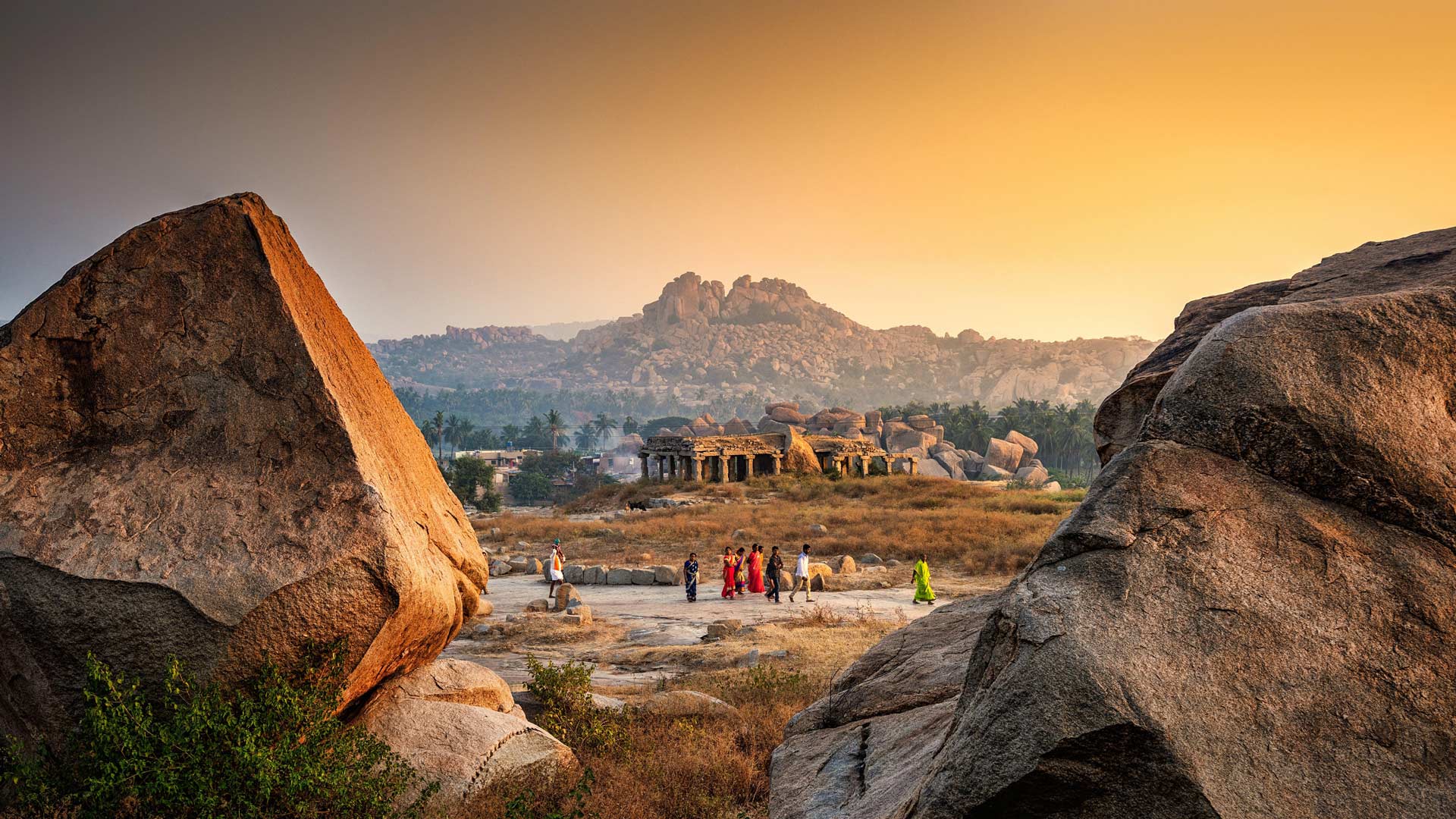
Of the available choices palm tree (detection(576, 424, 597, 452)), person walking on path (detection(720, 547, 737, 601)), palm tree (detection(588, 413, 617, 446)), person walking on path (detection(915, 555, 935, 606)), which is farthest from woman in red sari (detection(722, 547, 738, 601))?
palm tree (detection(576, 424, 597, 452))

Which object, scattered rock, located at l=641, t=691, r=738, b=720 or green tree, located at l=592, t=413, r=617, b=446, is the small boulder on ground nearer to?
scattered rock, located at l=641, t=691, r=738, b=720

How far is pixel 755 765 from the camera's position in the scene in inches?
252

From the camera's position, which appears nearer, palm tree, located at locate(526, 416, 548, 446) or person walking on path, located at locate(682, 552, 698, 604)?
person walking on path, located at locate(682, 552, 698, 604)

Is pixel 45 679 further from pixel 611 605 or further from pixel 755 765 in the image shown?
pixel 611 605

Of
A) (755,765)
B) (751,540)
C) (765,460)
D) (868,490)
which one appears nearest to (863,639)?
(755,765)

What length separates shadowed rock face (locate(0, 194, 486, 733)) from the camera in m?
4.44

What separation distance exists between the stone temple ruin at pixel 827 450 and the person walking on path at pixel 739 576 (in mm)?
20622

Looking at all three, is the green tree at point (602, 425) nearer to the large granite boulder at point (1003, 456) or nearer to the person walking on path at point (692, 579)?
the large granite boulder at point (1003, 456)

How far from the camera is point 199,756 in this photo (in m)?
4.26

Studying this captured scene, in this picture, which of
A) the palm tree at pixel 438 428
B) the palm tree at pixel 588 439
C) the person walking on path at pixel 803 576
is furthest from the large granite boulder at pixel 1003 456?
the palm tree at pixel 588 439

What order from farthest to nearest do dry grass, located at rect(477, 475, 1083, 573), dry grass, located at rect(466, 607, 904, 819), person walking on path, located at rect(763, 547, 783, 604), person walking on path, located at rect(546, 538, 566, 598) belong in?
1. dry grass, located at rect(477, 475, 1083, 573)
2. person walking on path, located at rect(546, 538, 566, 598)
3. person walking on path, located at rect(763, 547, 783, 604)
4. dry grass, located at rect(466, 607, 904, 819)

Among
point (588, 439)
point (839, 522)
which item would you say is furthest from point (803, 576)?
point (588, 439)

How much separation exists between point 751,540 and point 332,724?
63.3 feet

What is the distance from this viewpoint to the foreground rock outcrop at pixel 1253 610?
95.3 inches
